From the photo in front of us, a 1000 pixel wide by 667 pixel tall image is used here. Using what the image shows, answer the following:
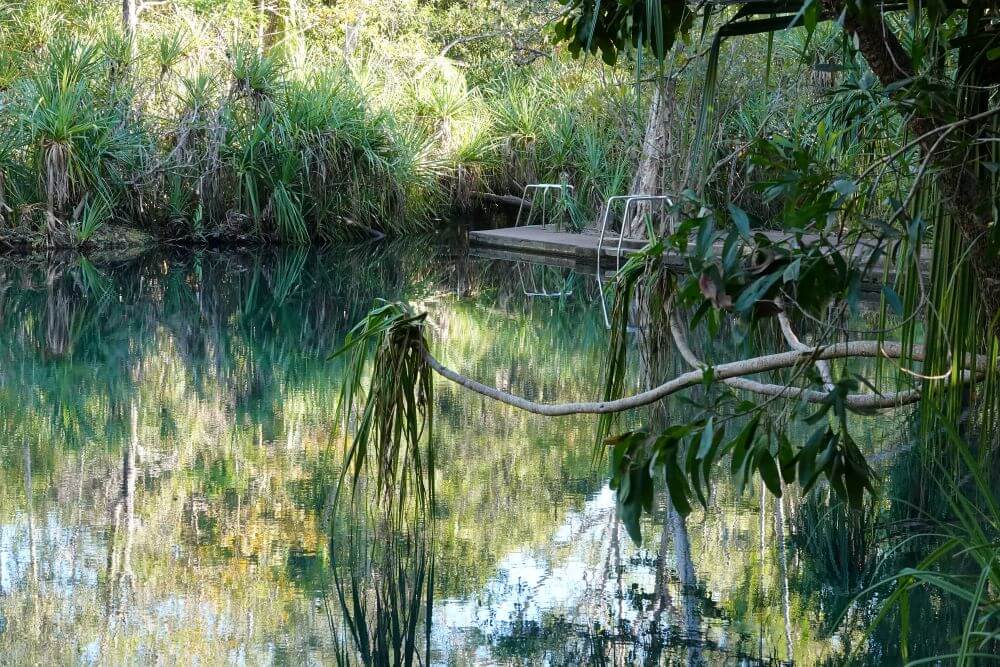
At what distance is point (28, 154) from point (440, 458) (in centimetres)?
846

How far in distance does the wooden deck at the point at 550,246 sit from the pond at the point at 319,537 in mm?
3862

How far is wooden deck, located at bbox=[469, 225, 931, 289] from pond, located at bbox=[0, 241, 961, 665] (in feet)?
12.7

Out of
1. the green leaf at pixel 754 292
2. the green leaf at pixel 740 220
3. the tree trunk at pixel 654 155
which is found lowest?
the green leaf at pixel 754 292

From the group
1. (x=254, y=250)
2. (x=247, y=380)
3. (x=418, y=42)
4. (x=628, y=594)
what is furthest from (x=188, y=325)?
(x=418, y=42)

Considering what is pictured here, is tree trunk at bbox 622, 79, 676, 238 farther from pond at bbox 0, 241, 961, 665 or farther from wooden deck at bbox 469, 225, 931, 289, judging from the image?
pond at bbox 0, 241, 961, 665

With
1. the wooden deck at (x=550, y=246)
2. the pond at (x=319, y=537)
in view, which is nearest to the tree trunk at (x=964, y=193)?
the pond at (x=319, y=537)

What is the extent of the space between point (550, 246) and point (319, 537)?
7847mm

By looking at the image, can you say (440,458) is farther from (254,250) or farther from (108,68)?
(108,68)

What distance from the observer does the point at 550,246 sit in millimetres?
11352

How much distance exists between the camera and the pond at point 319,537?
3.00 metres

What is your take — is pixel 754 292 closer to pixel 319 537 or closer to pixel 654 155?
pixel 319 537

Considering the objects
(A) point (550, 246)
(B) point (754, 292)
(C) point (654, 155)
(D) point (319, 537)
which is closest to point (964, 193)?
(B) point (754, 292)

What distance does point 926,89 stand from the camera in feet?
6.02

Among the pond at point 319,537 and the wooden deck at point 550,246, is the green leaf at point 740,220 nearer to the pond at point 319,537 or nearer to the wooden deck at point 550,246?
the pond at point 319,537
